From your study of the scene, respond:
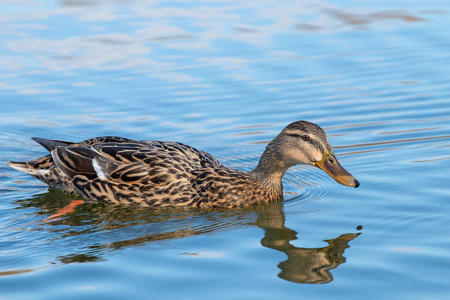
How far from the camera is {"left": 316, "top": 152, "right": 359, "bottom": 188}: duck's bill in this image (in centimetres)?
955

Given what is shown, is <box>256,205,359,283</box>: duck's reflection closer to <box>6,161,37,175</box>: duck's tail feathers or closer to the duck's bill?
the duck's bill

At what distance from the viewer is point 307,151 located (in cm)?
978

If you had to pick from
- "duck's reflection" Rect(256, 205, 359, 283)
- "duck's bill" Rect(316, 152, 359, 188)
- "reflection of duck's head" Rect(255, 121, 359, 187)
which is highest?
"reflection of duck's head" Rect(255, 121, 359, 187)

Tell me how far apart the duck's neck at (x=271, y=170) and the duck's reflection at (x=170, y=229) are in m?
0.27

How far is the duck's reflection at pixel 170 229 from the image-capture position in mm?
7906

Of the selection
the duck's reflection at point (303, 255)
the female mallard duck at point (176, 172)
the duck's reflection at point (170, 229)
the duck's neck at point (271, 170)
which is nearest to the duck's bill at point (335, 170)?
the female mallard duck at point (176, 172)

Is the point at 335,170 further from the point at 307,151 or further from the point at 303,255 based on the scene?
the point at 303,255

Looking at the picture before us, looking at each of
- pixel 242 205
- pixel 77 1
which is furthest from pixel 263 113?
pixel 77 1

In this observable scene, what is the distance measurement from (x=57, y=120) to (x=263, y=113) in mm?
3054

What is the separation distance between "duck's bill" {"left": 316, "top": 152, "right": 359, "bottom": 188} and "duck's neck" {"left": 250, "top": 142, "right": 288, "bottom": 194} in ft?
1.82

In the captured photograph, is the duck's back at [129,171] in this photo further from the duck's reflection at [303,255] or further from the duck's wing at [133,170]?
the duck's reflection at [303,255]

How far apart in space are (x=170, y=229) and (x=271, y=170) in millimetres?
Answer: 1728

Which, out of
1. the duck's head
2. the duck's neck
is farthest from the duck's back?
the duck's head

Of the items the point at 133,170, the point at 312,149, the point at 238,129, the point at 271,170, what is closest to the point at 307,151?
the point at 312,149
